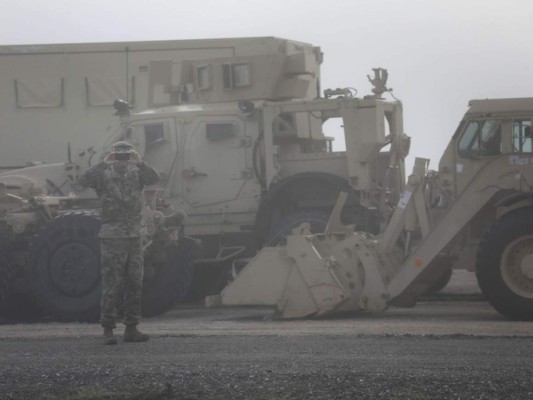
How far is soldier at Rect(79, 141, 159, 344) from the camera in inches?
517

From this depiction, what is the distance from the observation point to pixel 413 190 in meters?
16.2

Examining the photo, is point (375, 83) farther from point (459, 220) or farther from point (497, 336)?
point (497, 336)

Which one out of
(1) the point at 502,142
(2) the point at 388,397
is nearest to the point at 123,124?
(1) the point at 502,142

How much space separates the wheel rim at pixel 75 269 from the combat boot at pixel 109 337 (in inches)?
127

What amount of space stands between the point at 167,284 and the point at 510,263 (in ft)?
15.0

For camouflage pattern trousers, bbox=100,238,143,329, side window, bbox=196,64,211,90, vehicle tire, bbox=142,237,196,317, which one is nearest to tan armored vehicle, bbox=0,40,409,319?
side window, bbox=196,64,211,90

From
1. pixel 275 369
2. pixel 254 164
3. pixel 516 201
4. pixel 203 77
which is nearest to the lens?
pixel 275 369

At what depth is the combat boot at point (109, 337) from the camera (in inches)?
504

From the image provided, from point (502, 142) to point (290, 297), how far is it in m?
3.07

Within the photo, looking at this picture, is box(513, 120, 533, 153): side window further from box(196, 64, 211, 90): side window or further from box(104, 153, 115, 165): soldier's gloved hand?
box(196, 64, 211, 90): side window

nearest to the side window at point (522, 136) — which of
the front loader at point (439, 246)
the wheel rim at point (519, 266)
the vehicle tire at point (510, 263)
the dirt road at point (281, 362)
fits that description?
the front loader at point (439, 246)

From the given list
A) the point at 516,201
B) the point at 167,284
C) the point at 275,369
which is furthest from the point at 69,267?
the point at 275,369

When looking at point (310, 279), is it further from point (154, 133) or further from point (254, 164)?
point (154, 133)

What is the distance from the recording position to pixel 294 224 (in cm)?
1864
